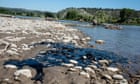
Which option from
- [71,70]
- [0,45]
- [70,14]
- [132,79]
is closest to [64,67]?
[71,70]

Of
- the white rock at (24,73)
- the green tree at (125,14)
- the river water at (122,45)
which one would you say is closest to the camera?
the white rock at (24,73)

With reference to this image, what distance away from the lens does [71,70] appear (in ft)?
20.2

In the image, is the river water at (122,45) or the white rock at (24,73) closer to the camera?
the white rock at (24,73)

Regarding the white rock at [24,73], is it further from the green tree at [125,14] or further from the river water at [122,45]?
the green tree at [125,14]

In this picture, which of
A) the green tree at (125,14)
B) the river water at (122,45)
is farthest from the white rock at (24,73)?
the green tree at (125,14)

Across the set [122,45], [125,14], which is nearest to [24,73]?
[122,45]

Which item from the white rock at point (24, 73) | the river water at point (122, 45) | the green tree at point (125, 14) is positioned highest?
the white rock at point (24, 73)

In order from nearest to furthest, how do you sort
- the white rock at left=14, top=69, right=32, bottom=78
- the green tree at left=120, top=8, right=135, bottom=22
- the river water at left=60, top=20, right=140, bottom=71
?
the white rock at left=14, top=69, right=32, bottom=78 → the river water at left=60, top=20, right=140, bottom=71 → the green tree at left=120, top=8, right=135, bottom=22

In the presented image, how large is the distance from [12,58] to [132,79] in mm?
3657

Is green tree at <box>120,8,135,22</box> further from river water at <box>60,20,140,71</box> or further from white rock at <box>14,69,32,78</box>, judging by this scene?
white rock at <box>14,69,32,78</box>

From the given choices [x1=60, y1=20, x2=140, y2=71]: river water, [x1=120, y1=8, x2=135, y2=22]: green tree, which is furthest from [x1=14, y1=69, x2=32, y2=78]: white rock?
[x1=120, y1=8, x2=135, y2=22]: green tree

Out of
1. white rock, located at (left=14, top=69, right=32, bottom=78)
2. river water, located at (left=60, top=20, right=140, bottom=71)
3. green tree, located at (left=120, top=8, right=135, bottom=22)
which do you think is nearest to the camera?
white rock, located at (left=14, top=69, right=32, bottom=78)

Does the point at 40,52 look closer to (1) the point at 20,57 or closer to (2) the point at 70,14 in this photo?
(1) the point at 20,57

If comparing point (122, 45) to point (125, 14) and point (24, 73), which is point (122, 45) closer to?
point (24, 73)
